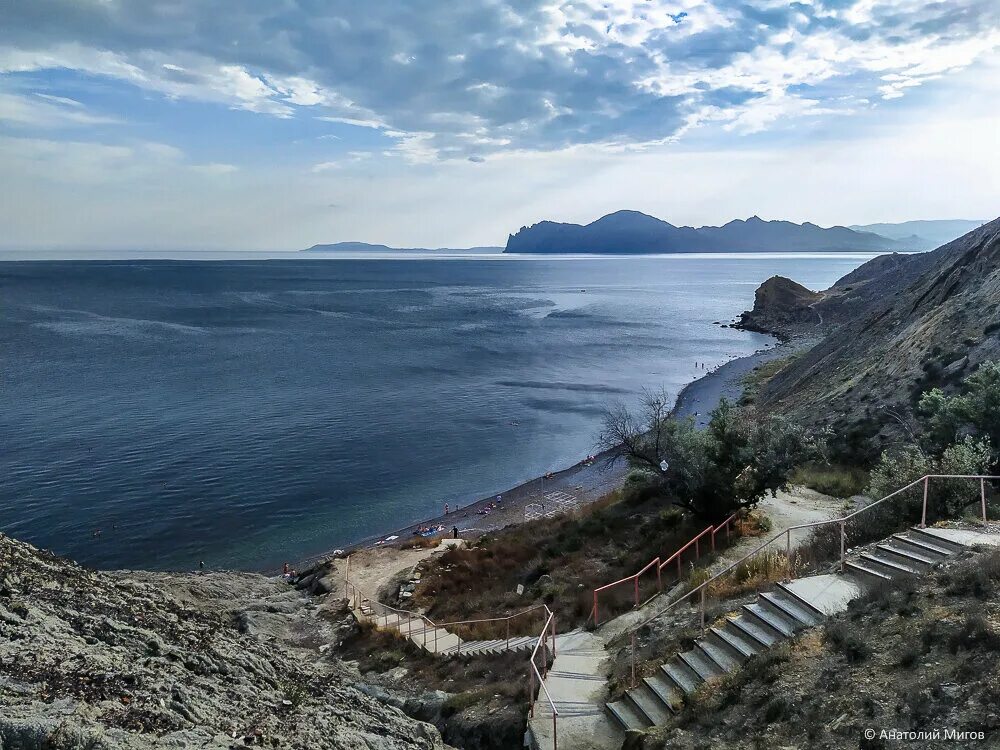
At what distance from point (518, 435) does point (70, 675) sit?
3898 cm

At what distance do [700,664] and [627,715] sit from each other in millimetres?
1334

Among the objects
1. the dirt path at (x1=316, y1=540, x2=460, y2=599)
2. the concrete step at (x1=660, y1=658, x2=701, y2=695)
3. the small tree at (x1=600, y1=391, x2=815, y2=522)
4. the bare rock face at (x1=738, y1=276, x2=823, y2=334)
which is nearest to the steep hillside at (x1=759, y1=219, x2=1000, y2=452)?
the small tree at (x1=600, y1=391, x2=815, y2=522)

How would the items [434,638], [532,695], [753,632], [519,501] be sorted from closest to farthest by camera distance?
[753,632], [532,695], [434,638], [519,501]

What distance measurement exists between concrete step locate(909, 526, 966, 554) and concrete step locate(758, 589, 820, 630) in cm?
268

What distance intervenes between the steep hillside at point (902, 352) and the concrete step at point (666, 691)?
62.5ft

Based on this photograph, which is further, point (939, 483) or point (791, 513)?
point (791, 513)

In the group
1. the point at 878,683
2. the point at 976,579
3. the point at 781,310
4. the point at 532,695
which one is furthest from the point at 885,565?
the point at 781,310

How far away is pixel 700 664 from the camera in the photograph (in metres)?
9.91

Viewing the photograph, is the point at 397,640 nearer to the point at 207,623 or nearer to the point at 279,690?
the point at 207,623

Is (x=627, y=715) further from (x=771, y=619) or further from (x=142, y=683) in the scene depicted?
(x=142, y=683)

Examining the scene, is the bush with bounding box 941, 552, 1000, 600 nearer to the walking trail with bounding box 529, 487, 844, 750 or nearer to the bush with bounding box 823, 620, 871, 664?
the bush with bounding box 823, 620, 871, 664

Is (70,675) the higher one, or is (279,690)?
(70,675)

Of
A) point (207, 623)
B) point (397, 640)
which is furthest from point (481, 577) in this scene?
point (207, 623)

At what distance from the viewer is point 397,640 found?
664 inches
